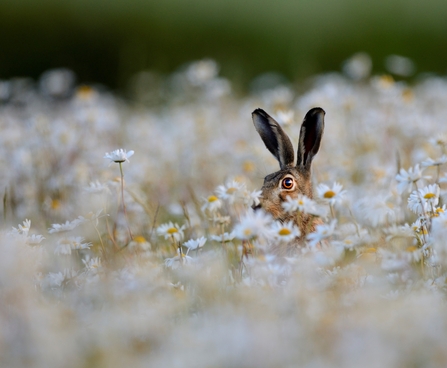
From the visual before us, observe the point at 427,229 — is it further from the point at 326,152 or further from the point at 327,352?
the point at 326,152

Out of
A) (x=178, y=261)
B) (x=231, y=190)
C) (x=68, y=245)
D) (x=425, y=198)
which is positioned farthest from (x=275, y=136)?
(x=68, y=245)

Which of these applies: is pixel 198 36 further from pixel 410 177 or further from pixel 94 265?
pixel 94 265

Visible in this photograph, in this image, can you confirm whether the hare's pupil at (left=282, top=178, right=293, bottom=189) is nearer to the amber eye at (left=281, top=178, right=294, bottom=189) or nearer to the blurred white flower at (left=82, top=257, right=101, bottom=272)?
the amber eye at (left=281, top=178, right=294, bottom=189)

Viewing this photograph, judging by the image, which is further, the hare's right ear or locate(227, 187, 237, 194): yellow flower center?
the hare's right ear

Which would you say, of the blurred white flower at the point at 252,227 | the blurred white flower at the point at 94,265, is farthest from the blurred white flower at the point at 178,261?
the blurred white flower at the point at 252,227

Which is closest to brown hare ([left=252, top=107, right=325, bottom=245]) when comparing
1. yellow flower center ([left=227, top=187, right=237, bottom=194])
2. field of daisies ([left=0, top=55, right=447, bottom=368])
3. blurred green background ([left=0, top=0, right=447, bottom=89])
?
field of daisies ([left=0, top=55, right=447, bottom=368])

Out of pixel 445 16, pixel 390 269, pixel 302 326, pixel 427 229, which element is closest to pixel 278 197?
pixel 427 229

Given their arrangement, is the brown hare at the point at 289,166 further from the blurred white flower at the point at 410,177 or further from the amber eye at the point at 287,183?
the blurred white flower at the point at 410,177
